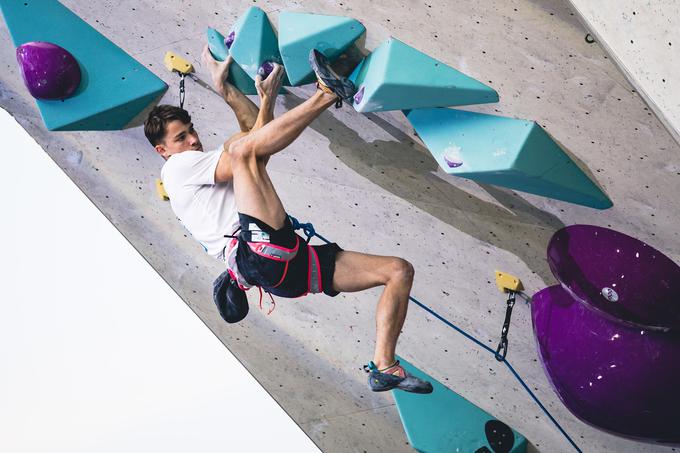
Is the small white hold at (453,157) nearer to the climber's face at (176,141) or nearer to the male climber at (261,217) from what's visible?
the male climber at (261,217)

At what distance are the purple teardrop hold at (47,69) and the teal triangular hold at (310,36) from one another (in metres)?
0.71

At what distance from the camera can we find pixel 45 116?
8.95 ft

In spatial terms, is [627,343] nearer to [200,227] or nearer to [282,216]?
[282,216]

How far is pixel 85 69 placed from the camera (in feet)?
8.96

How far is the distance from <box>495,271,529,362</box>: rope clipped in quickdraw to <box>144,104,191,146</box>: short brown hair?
3.53ft

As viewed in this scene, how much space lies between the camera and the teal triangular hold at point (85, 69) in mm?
2695

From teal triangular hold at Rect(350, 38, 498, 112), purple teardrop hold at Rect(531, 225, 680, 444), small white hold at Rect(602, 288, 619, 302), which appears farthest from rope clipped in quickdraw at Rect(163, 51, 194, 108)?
small white hold at Rect(602, 288, 619, 302)

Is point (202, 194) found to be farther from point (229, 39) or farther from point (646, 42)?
point (646, 42)

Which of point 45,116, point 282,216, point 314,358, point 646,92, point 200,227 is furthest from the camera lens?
point 314,358

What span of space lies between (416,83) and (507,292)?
0.80 meters

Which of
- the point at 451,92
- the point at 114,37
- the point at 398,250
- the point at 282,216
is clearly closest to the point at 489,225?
the point at 398,250

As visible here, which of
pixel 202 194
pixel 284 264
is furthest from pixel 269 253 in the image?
pixel 202 194

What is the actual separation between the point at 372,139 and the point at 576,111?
0.63 metres

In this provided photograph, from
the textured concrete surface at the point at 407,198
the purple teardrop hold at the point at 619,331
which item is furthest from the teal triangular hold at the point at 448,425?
the purple teardrop hold at the point at 619,331
